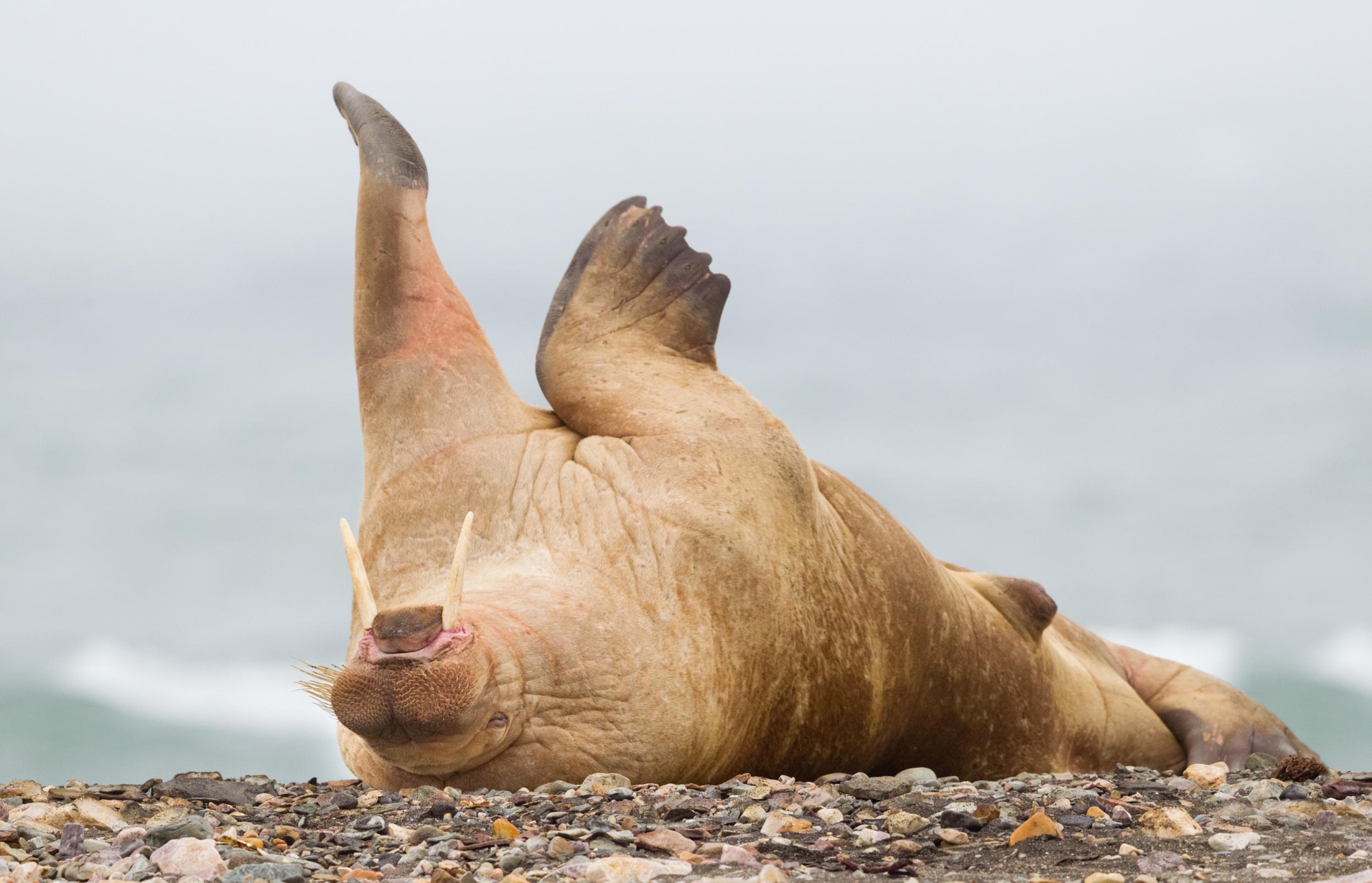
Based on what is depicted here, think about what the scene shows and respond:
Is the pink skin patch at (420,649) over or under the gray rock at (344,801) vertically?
over

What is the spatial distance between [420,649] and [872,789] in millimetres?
1696

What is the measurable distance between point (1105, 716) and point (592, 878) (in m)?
5.57

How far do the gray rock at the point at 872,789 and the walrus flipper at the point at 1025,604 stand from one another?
274 cm

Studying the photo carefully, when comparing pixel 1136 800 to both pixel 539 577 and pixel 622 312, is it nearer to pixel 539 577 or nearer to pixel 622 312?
pixel 539 577

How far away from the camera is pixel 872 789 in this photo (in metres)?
5.28

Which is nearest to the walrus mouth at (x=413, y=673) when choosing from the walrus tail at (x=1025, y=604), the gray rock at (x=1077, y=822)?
the gray rock at (x=1077, y=822)

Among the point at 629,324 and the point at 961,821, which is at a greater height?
the point at 629,324

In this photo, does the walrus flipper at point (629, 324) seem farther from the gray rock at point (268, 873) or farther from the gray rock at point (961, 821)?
the gray rock at point (268, 873)

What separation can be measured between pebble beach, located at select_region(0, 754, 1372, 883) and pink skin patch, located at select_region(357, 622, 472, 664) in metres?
0.55

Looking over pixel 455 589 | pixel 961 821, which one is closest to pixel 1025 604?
pixel 961 821

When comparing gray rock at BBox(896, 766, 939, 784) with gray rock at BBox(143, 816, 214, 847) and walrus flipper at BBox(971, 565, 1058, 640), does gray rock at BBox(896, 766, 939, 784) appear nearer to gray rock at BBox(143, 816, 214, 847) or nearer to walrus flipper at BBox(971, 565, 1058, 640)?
walrus flipper at BBox(971, 565, 1058, 640)

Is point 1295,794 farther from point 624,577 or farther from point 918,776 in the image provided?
point 624,577

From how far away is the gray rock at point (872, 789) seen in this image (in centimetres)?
519

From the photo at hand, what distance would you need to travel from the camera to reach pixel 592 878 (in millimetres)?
3842
